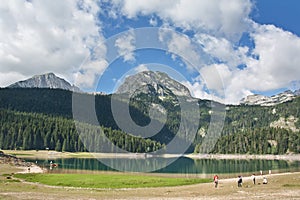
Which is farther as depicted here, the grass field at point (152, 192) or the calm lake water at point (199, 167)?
the calm lake water at point (199, 167)

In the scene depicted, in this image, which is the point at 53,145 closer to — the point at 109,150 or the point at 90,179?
the point at 109,150

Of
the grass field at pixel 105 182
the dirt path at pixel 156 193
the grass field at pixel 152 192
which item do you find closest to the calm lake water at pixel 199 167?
the grass field at pixel 105 182

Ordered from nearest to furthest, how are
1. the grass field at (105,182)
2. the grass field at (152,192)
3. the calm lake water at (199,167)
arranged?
the grass field at (152,192), the grass field at (105,182), the calm lake water at (199,167)

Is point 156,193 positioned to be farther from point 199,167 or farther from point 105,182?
point 199,167

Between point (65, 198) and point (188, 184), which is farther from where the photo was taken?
point (188, 184)

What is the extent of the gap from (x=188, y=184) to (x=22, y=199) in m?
26.2

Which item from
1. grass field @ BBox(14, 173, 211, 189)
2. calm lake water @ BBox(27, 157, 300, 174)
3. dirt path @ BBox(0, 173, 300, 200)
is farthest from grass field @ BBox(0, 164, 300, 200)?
calm lake water @ BBox(27, 157, 300, 174)

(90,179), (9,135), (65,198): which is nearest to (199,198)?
(65,198)

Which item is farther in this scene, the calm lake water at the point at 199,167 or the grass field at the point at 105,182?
the calm lake water at the point at 199,167

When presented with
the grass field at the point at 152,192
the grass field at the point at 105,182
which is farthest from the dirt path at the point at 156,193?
the grass field at the point at 105,182

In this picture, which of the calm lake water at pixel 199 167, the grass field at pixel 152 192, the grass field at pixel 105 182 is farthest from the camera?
the calm lake water at pixel 199 167

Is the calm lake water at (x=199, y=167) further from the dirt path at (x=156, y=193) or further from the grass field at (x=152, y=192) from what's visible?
the dirt path at (x=156, y=193)

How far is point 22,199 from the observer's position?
1271 inches

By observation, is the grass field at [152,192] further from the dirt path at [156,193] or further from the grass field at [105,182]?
the grass field at [105,182]
